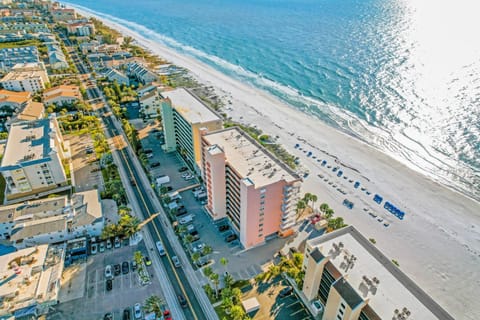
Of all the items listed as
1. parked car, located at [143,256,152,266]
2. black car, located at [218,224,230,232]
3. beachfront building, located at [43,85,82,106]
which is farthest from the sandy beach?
beachfront building, located at [43,85,82,106]

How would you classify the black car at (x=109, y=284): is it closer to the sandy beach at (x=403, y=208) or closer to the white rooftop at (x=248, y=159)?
the white rooftop at (x=248, y=159)

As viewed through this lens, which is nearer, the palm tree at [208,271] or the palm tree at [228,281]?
the palm tree at [228,281]

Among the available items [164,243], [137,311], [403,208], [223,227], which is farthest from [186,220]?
[403,208]

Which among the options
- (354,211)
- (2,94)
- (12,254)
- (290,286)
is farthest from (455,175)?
(2,94)

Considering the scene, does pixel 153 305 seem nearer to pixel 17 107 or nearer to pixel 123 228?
pixel 123 228

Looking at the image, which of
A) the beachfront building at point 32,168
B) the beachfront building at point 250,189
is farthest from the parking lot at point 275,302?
the beachfront building at point 32,168

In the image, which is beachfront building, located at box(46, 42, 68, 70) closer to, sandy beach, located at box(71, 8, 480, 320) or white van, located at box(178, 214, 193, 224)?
sandy beach, located at box(71, 8, 480, 320)
